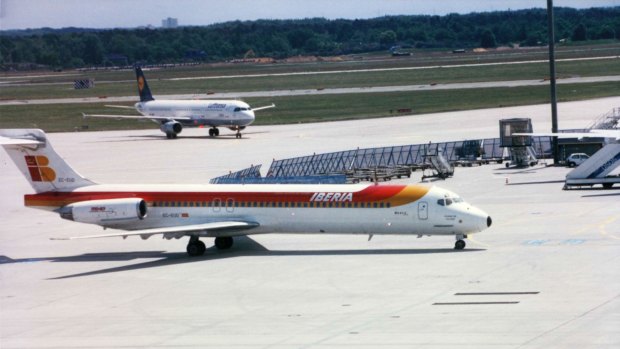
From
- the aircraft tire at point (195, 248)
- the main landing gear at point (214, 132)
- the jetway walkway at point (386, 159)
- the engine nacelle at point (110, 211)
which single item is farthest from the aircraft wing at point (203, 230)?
the main landing gear at point (214, 132)

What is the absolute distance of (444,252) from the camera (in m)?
48.2

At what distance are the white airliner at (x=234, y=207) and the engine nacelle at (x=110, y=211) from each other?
0.15 feet

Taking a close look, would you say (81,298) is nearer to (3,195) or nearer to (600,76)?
(3,195)

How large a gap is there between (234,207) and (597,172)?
87.7 feet

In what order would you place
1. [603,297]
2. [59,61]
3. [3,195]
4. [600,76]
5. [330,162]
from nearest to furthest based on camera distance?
[603,297] → [3,195] → [330,162] → [59,61] → [600,76]

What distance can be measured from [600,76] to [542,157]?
86035mm

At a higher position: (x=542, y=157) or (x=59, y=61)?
(x=59, y=61)

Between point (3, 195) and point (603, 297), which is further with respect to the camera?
point (3, 195)

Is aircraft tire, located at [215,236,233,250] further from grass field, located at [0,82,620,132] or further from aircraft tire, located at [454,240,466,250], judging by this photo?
grass field, located at [0,82,620,132]

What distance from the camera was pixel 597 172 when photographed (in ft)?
220

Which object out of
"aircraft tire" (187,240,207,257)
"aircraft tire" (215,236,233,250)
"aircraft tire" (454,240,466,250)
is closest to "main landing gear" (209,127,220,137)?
"aircraft tire" (215,236,233,250)

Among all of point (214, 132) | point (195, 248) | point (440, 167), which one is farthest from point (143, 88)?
point (195, 248)

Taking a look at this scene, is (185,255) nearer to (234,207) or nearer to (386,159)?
(234,207)

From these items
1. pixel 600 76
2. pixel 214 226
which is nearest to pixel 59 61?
pixel 214 226
